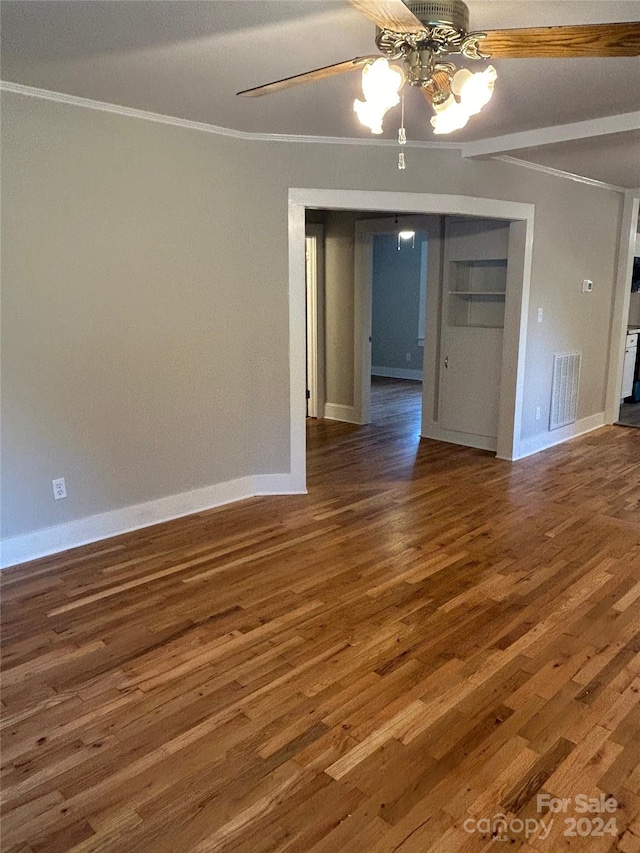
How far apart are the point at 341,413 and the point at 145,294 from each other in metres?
3.58

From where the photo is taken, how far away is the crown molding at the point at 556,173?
4631 mm

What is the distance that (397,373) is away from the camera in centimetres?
1033

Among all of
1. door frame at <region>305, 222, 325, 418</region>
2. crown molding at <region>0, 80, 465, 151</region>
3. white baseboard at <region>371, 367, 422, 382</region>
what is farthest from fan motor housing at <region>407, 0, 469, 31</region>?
white baseboard at <region>371, 367, 422, 382</region>

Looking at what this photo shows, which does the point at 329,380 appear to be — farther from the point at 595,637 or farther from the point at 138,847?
the point at 138,847

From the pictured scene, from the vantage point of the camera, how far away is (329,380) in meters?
6.93

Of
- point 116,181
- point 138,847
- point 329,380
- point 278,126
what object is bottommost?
point 138,847

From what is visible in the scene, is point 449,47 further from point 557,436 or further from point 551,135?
point 557,436

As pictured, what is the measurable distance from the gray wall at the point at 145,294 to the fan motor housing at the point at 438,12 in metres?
2.10

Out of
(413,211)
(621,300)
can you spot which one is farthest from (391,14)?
(621,300)

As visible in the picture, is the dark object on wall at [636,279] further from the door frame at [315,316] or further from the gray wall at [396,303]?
the door frame at [315,316]

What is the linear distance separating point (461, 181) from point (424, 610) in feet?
10.2

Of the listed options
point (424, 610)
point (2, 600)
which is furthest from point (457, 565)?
point (2, 600)

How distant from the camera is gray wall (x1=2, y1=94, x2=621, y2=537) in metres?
3.19

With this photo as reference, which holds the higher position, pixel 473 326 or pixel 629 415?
pixel 473 326
